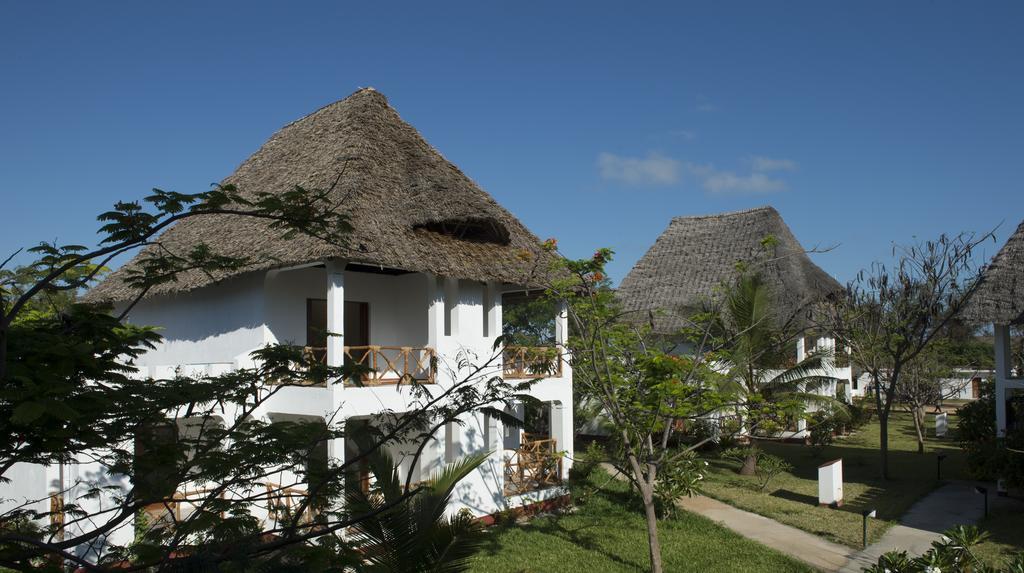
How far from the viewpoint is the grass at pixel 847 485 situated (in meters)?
11.7

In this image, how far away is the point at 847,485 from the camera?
14.5 metres

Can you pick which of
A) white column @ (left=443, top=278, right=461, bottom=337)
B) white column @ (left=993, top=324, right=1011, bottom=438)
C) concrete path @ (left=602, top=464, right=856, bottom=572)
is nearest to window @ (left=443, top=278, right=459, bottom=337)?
white column @ (left=443, top=278, right=461, bottom=337)

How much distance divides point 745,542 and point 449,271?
5774 millimetres

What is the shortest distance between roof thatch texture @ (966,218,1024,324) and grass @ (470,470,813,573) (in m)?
5.73

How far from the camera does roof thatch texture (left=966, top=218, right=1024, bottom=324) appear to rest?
12070 mm

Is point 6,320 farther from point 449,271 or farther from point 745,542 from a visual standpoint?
point 745,542

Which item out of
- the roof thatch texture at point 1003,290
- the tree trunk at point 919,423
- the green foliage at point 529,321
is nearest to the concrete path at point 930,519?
the roof thatch texture at point 1003,290

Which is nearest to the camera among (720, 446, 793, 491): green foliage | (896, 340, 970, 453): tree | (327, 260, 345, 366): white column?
(327, 260, 345, 366): white column

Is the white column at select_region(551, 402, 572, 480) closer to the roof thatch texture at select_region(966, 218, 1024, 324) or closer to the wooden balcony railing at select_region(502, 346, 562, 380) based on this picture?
the wooden balcony railing at select_region(502, 346, 562, 380)

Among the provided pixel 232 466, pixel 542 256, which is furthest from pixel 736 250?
pixel 232 466

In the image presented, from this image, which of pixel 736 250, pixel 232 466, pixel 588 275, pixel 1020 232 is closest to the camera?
pixel 232 466

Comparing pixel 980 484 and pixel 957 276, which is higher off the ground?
pixel 957 276

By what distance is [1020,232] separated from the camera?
13133 mm

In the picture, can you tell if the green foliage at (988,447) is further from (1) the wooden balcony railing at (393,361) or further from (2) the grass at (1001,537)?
(1) the wooden balcony railing at (393,361)
